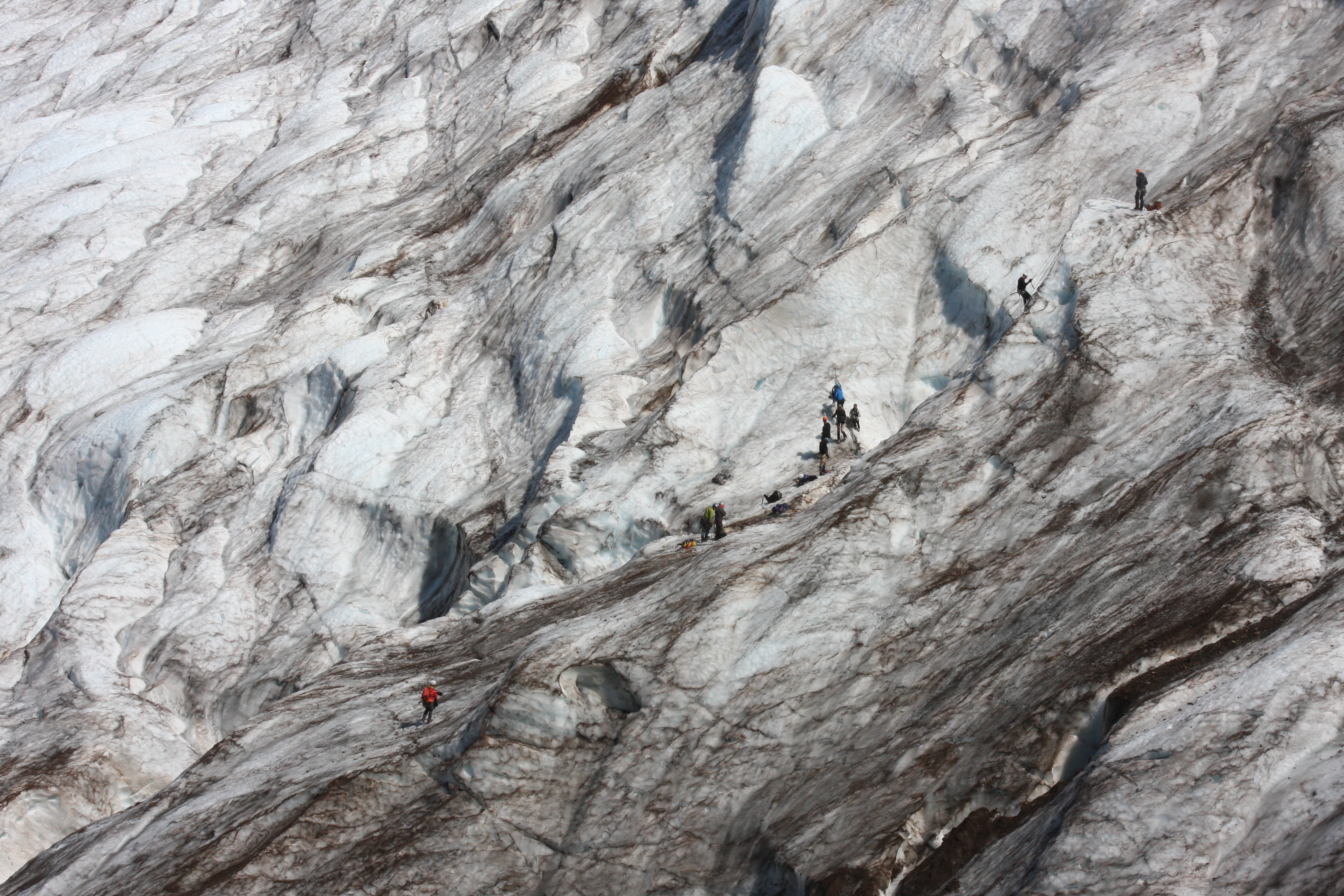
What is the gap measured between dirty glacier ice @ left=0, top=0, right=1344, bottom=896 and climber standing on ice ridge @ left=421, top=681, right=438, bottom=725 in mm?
265

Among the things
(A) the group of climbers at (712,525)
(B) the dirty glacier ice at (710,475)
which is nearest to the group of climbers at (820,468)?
(A) the group of climbers at (712,525)

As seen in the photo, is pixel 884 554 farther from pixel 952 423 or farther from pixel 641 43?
pixel 641 43

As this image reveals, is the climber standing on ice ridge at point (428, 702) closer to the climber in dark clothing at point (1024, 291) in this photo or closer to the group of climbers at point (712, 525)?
the group of climbers at point (712, 525)

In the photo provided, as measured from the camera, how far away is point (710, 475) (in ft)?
106

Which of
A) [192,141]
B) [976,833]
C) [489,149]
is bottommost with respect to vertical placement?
[976,833]

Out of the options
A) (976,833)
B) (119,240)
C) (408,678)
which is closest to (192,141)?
(119,240)

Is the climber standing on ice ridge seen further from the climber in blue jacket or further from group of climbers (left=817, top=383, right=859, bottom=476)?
the climber in blue jacket

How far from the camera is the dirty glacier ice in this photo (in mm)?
19266

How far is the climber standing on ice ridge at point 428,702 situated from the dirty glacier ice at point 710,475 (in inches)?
10.4

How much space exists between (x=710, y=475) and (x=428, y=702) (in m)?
10.1

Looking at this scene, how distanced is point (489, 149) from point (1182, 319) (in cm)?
3382

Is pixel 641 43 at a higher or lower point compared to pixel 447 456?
higher

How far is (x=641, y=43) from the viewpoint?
52844 millimetres

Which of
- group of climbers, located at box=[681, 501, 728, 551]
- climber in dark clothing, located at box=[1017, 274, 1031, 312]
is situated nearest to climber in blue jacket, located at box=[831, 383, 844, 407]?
group of climbers, located at box=[681, 501, 728, 551]
